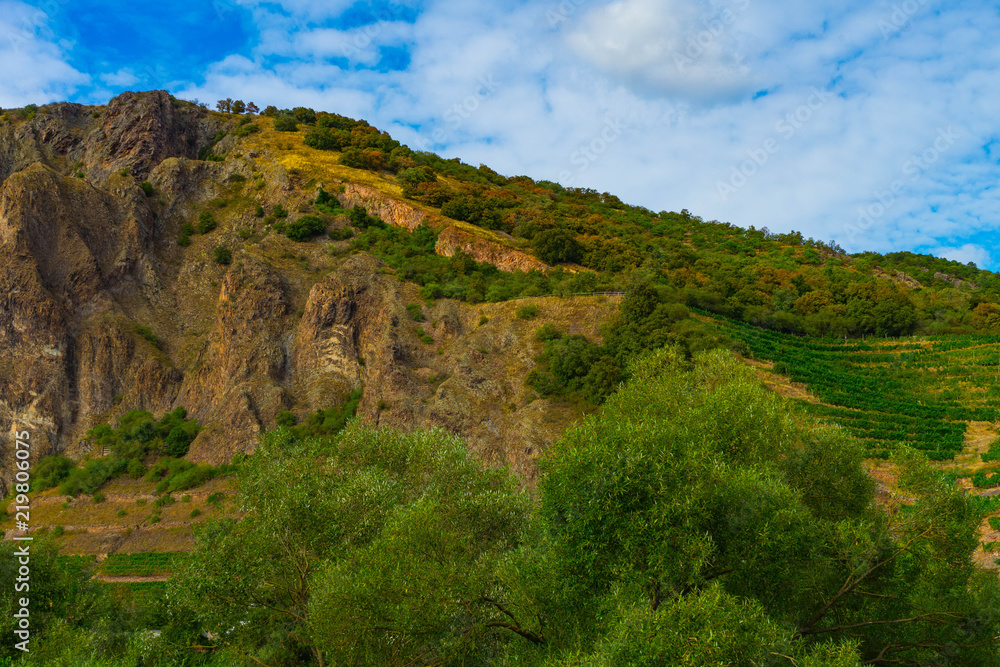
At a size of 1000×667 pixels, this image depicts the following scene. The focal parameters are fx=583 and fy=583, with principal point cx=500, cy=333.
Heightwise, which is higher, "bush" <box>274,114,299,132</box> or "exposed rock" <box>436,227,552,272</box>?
"bush" <box>274,114,299,132</box>

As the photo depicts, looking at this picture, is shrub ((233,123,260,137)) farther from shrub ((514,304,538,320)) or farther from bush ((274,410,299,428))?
shrub ((514,304,538,320))

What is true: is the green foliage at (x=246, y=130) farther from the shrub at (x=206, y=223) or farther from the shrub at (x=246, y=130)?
the shrub at (x=206, y=223)

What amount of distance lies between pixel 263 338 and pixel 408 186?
92.1 ft

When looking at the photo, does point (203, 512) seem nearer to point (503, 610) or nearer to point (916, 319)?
point (503, 610)

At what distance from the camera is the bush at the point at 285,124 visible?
85.6m

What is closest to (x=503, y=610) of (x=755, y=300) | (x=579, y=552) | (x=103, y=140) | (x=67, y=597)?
(x=579, y=552)

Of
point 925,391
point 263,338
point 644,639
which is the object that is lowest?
point 644,639

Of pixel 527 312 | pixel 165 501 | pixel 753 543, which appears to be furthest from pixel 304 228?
pixel 753 543

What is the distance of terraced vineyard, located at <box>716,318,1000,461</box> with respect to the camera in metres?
34.1

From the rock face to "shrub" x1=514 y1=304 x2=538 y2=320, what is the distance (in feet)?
2.82

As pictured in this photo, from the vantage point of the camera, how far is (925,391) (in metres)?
40.6

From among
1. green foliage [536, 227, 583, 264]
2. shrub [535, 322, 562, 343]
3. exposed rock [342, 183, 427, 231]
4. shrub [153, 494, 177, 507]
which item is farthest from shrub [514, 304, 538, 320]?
shrub [153, 494, 177, 507]

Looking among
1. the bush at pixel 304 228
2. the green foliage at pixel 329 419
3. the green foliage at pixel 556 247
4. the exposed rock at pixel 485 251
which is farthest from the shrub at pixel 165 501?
the green foliage at pixel 556 247

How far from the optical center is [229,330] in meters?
50.4
